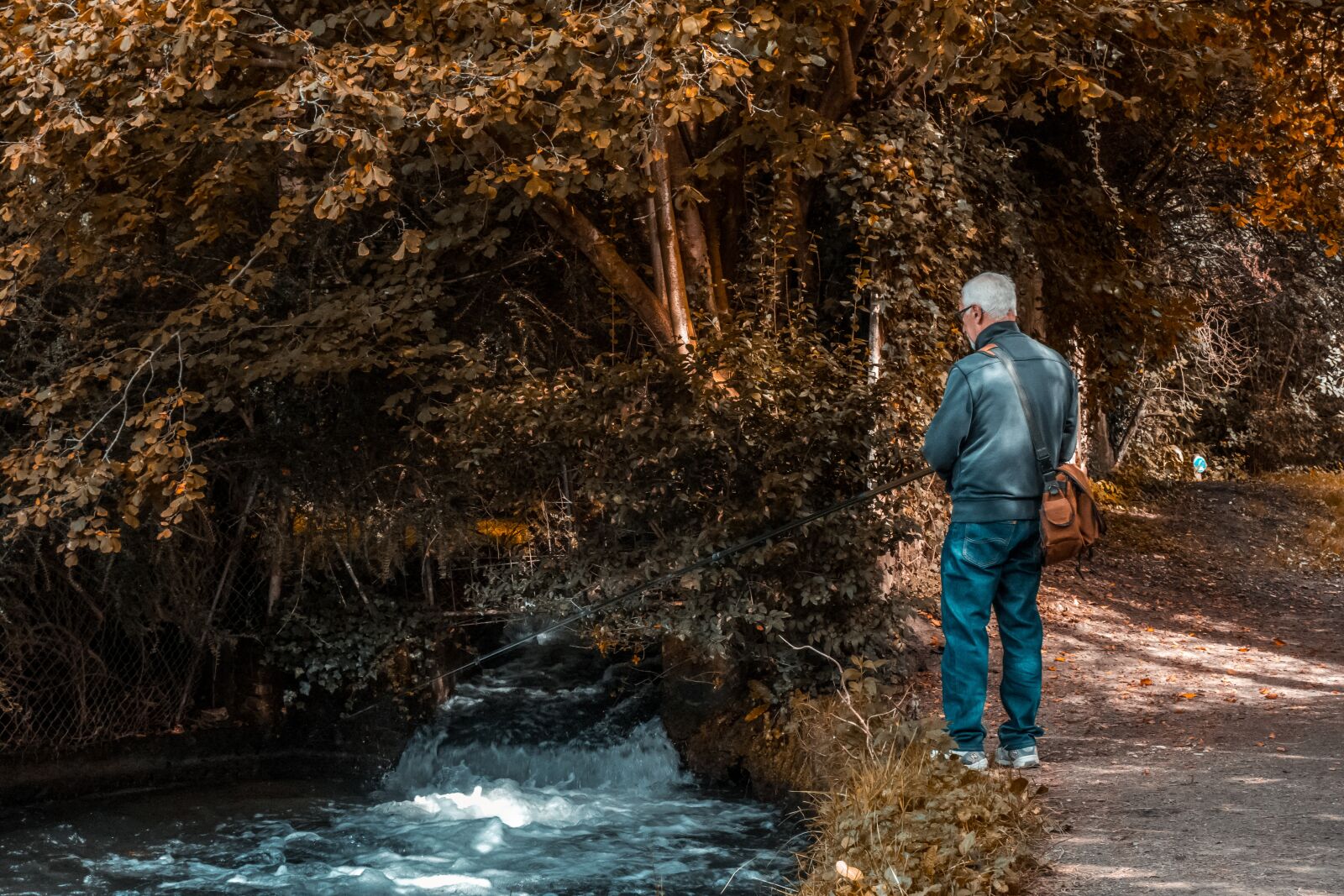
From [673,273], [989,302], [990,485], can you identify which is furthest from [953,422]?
[673,273]

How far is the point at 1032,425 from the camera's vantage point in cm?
543

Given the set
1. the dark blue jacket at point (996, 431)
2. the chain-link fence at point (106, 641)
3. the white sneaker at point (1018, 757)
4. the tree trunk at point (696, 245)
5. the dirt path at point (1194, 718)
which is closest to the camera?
the dirt path at point (1194, 718)

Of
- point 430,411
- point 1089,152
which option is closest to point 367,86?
point 430,411

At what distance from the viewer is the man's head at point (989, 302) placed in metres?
5.54

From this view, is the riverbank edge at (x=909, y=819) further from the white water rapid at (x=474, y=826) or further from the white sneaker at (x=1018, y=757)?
the white water rapid at (x=474, y=826)

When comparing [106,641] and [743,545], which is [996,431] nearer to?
[743,545]

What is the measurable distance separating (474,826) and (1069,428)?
5025 mm

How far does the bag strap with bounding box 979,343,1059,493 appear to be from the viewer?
17.7 feet

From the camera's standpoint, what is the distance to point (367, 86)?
7.61 meters

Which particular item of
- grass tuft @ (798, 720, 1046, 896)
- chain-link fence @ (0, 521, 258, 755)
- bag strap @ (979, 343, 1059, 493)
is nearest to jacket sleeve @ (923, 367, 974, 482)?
bag strap @ (979, 343, 1059, 493)

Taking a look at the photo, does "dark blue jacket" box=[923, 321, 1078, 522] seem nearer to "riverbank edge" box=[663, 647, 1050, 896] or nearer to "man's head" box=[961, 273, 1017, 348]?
"man's head" box=[961, 273, 1017, 348]

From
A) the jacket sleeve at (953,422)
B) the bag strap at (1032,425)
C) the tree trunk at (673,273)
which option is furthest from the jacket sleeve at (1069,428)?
the tree trunk at (673,273)

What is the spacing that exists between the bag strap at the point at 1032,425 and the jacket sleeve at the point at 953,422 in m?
0.17

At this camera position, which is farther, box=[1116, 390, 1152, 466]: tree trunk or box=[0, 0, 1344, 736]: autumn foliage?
box=[1116, 390, 1152, 466]: tree trunk
